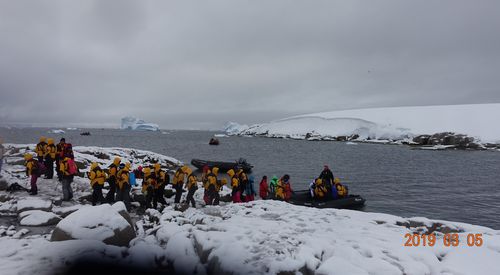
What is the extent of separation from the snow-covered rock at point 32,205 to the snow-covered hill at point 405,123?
284ft

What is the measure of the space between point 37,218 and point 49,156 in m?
6.52

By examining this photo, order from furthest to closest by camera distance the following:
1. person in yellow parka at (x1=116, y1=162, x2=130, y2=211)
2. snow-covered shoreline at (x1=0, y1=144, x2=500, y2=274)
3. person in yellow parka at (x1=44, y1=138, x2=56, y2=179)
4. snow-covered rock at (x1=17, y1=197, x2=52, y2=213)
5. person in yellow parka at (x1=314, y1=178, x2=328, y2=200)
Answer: person in yellow parka at (x1=314, y1=178, x2=328, y2=200) → person in yellow parka at (x1=44, y1=138, x2=56, y2=179) → person in yellow parka at (x1=116, y1=162, x2=130, y2=211) → snow-covered rock at (x1=17, y1=197, x2=52, y2=213) → snow-covered shoreline at (x1=0, y1=144, x2=500, y2=274)

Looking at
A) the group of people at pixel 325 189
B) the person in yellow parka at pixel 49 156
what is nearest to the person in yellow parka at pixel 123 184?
the person in yellow parka at pixel 49 156

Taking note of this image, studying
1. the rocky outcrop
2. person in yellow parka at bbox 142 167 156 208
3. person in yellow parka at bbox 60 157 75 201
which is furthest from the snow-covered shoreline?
the rocky outcrop

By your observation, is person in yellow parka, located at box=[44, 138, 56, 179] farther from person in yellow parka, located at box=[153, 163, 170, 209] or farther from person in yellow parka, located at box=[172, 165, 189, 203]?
person in yellow parka, located at box=[172, 165, 189, 203]

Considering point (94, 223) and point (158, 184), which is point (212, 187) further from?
point (94, 223)

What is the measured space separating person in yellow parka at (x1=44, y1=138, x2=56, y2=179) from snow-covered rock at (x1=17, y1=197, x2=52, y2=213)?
447cm

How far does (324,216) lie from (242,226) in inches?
132

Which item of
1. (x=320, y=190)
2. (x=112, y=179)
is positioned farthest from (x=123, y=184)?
(x=320, y=190)

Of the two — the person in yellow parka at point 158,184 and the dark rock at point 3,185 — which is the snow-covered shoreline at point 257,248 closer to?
the person in yellow parka at point 158,184

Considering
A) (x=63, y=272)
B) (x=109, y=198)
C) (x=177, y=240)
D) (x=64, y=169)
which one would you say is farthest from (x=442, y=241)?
(x=64, y=169)

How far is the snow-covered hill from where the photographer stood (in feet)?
261

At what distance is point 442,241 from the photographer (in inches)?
312

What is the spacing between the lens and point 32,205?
9875mm
